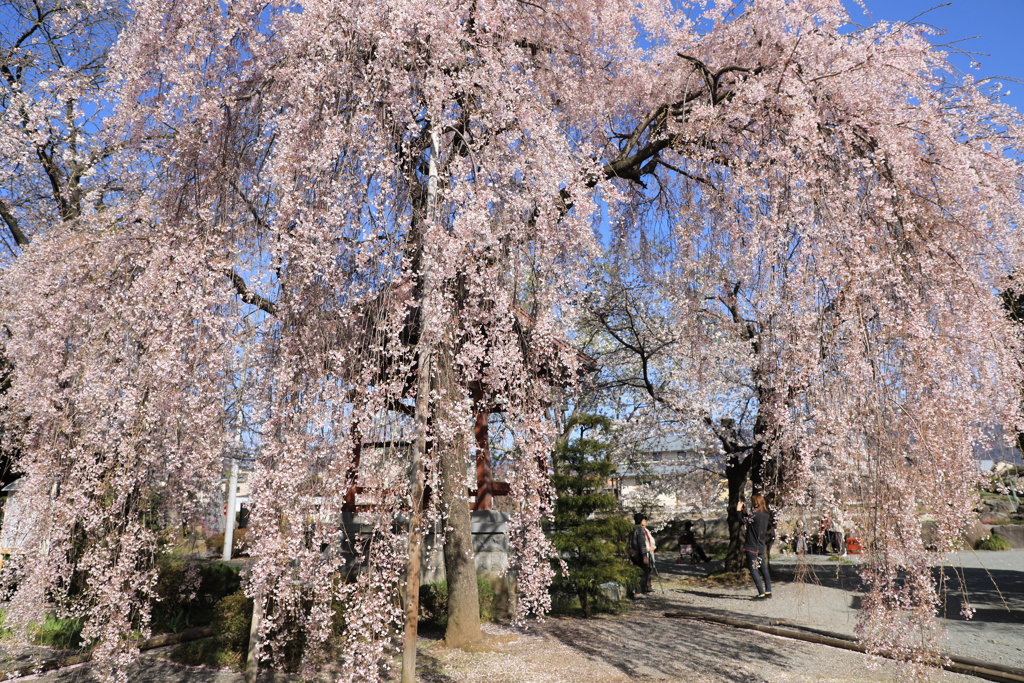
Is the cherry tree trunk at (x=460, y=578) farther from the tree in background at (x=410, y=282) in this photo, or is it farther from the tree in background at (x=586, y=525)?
the tree in background at (x=586, y=525)

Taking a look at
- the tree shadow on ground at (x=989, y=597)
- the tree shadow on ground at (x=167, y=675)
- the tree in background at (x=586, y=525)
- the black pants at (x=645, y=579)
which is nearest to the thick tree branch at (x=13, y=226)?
the tree shadow on ground at (x=167, y=675)

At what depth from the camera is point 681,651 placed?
24.0 ft

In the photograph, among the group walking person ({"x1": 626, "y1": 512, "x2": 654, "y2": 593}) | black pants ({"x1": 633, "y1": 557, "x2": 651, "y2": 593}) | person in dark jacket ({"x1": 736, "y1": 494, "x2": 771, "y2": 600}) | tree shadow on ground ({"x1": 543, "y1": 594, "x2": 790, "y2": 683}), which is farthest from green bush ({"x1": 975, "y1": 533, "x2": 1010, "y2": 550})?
tree shadow on ground ({"x1": 543, "y1": 594, "x2": 790, "y2": 683})

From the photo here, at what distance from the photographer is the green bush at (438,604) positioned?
890cm

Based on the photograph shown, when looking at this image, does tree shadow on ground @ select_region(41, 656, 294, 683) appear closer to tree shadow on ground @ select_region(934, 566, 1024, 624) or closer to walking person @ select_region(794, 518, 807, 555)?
walking person @ select_region(794, 518, 807, 555)

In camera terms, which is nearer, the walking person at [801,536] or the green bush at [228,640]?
the walking person at [801,536]

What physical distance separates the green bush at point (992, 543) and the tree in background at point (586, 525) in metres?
16.0

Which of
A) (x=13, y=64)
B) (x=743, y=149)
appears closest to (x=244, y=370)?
(x=743, y=149)

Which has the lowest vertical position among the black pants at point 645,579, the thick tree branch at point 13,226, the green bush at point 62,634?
the green bush at point 62,634

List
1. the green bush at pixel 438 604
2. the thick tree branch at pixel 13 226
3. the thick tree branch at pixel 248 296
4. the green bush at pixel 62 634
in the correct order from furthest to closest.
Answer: the thick tree branch at pixel 13 226 → the green bush at pixel 438 604 → the green bush at pixel 62 634 → the thick tree branch at pixel 248 296

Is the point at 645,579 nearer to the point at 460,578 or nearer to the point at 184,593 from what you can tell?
the point at 460,578

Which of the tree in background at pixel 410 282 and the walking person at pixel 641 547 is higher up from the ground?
the tree in background at pixel 410 282

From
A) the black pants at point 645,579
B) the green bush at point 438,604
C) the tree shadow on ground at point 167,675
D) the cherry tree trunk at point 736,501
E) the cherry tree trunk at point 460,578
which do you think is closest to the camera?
the tree shadow on ground at point 167,675

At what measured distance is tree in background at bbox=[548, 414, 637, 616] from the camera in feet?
31.7
